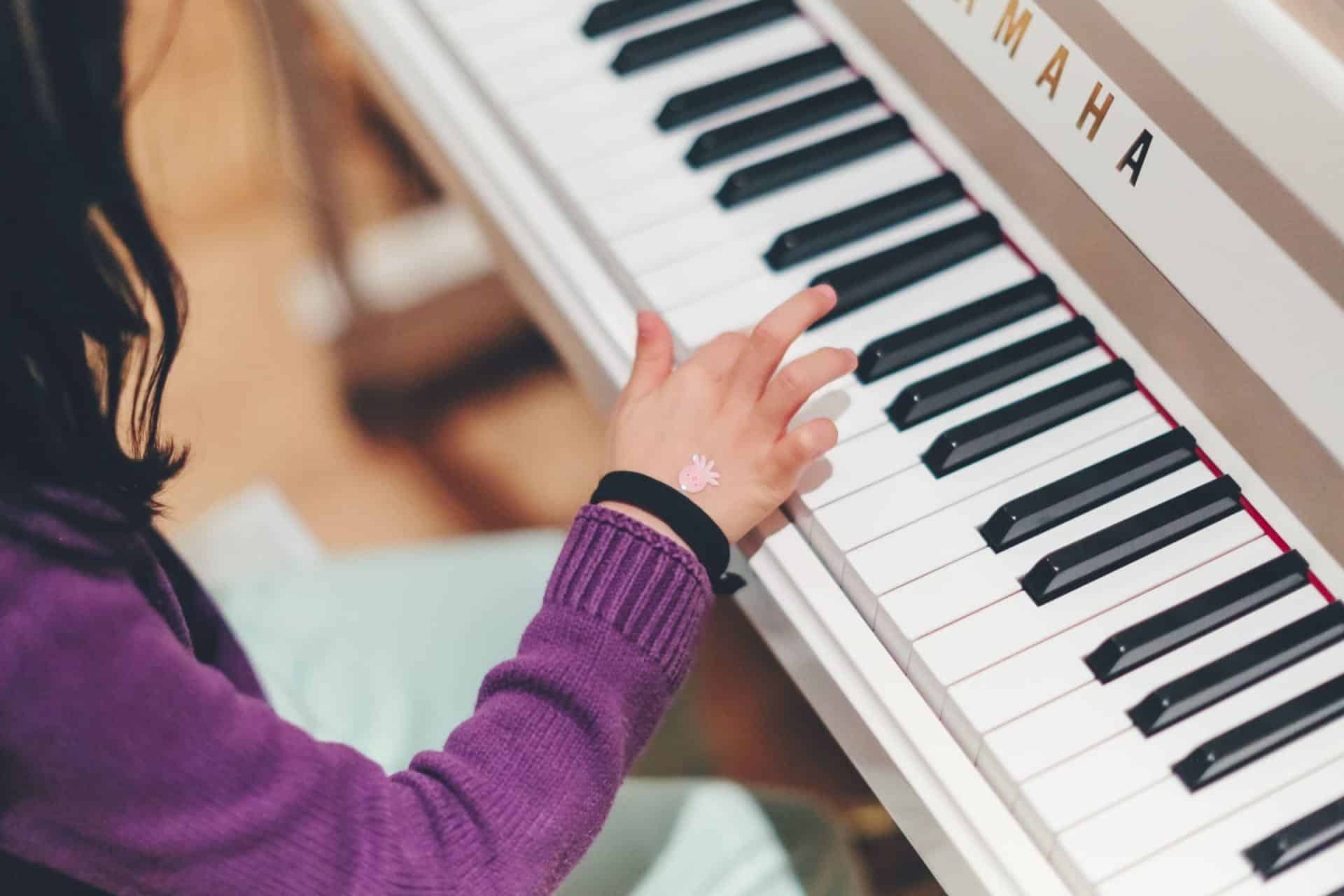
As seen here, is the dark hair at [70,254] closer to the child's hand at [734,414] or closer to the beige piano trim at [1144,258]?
the child's hand at [734,414]

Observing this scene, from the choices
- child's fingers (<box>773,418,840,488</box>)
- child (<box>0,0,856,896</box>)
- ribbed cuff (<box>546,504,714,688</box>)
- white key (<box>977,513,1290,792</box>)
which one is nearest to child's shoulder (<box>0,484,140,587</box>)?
child (<box>0,0,856,896</box>)

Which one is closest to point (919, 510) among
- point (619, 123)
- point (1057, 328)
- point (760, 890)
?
point (1057, 328)

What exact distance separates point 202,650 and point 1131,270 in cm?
68

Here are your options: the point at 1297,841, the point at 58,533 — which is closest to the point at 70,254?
the point at 58,533

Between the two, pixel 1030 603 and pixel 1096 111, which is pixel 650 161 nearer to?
pixel 1096 111

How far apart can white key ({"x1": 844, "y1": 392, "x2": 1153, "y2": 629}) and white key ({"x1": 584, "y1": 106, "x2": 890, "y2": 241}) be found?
0.29 m

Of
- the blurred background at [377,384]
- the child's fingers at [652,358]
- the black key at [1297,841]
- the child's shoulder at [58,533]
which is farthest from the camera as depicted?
the blurred background at [377,384]

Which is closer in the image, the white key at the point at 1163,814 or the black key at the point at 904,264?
the white key at the point at 1163,814

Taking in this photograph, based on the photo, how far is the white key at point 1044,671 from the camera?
0.76 meters

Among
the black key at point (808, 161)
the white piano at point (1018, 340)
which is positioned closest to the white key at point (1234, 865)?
the white piano at point (1018, 340)

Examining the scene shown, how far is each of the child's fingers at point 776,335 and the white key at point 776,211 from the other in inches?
4.6

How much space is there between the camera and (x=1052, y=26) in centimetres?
85

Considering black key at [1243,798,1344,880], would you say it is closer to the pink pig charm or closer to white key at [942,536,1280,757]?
white key at [942,536,1280,757]

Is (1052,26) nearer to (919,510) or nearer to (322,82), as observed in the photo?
(919,510)
